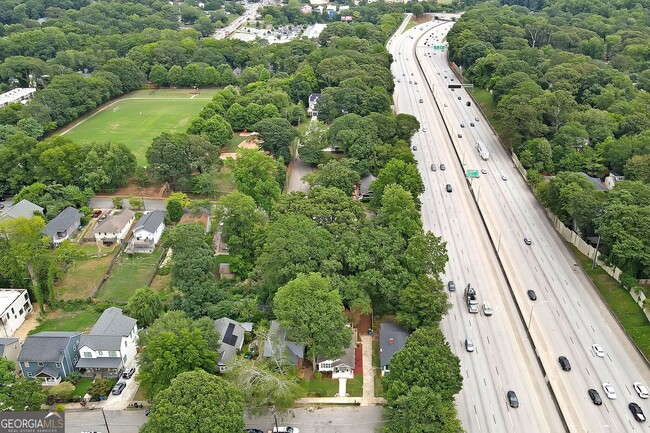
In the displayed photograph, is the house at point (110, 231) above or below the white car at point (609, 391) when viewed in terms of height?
below

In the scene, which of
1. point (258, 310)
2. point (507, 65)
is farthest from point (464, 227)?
point (507, 65)

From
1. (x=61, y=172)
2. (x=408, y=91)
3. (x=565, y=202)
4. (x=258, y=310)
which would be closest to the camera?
(x=258, y=310)

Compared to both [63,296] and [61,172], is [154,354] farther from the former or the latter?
[61,172]

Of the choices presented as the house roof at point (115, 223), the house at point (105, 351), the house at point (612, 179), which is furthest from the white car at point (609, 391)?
the house roof at point (115, 223)

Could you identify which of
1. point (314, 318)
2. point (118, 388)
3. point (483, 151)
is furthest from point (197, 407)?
point (483, 151)

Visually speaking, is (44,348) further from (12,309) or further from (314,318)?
(314,318)

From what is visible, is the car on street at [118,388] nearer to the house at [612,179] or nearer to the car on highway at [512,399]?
the car on highway at [512,399]
